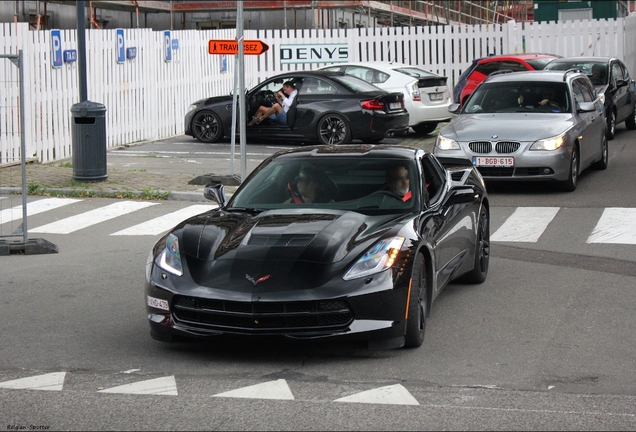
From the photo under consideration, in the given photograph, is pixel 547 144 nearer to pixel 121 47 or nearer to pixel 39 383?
pixel 39 383

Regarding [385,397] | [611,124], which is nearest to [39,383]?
[385,397]

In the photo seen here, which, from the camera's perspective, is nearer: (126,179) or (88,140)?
(88,140)

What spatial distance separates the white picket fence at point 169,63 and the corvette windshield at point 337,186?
558cm

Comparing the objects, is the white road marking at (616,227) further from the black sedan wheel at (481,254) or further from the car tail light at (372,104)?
the car tail light at (372,104)

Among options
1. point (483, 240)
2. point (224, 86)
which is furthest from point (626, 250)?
point (224, 86)

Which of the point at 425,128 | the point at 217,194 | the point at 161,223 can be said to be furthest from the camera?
the point at 425,128

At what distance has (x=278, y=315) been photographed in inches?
265

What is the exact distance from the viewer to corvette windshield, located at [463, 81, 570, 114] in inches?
643

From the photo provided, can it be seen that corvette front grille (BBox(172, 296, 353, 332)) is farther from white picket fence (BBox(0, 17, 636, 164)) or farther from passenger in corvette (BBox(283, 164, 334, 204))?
white picket fence (BBox(0, 17, 636, 164))

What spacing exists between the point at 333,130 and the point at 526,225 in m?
9.32

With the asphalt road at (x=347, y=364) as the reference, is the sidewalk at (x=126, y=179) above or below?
above

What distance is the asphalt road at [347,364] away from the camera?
19.0 feet

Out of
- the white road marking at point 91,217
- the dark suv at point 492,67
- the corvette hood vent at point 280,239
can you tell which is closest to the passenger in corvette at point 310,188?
the corvette hood vent at point 280,239

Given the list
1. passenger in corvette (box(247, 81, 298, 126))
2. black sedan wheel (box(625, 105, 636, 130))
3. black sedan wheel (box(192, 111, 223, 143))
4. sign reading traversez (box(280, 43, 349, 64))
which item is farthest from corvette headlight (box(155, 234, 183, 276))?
sign reading traversez (box(280, 43, 349, 64))
